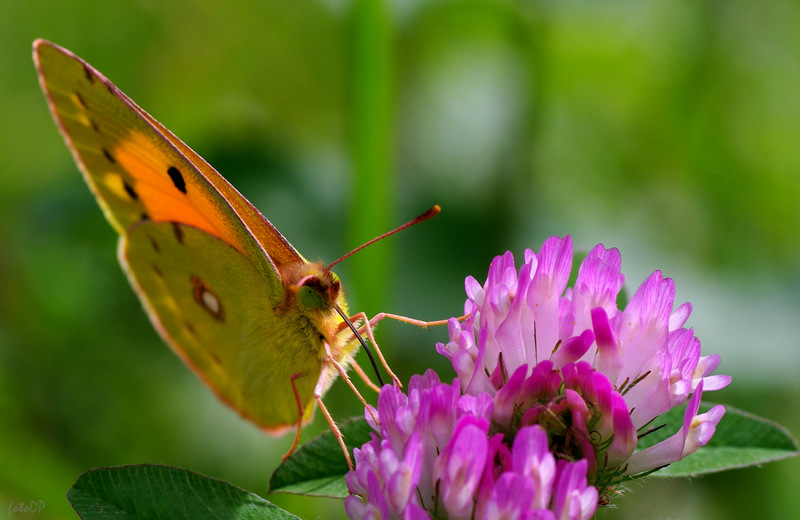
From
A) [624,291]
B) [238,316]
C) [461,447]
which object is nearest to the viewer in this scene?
[461,447]

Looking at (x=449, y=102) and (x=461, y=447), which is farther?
(x=449, y=102)

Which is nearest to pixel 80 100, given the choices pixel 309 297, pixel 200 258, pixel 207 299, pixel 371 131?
pixel 200 258

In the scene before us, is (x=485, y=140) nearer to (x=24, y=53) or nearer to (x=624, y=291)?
(x=624, y=291)

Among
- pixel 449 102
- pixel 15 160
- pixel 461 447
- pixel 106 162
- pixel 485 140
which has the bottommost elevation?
pixel 461 447

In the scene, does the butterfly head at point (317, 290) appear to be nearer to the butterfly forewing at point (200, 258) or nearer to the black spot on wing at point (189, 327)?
the butterfly forewing at point (200, 258)

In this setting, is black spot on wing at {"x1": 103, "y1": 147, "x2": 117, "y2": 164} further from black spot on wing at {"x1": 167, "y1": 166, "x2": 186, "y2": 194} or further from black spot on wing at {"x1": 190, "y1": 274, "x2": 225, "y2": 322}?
black spot on wing at {"x1": 190, "y1": 274, "x2": 225, "y2": 322}

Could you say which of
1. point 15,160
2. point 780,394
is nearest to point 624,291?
point 780,394
